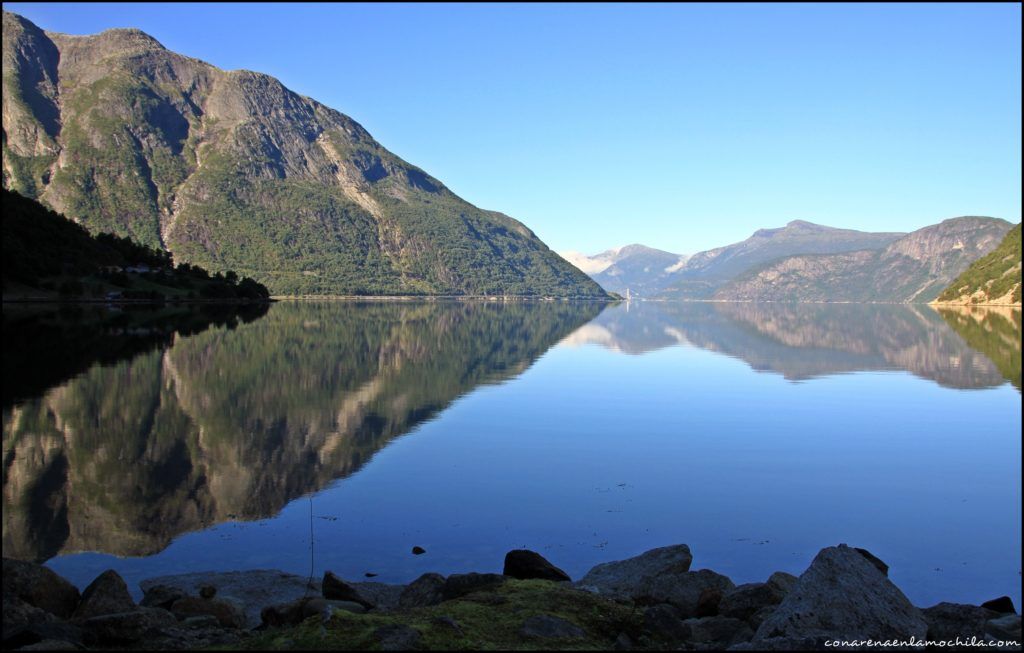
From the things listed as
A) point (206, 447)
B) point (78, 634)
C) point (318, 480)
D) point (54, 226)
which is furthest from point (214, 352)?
point (54, 226)

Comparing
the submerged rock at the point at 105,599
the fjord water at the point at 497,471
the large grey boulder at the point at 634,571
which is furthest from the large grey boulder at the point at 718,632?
the submerged rock at the point at 105,599

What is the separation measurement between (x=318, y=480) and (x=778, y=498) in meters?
13.3

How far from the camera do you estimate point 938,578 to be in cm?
1664

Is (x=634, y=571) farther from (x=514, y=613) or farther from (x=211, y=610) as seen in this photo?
(x=211, y=610)

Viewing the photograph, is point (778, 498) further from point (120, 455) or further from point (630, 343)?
point (630, 343)

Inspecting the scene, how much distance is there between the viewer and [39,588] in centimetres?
1338

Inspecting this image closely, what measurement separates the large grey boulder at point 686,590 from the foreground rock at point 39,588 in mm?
9649

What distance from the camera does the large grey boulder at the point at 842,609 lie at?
11.0m

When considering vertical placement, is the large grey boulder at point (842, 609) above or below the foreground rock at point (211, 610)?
above

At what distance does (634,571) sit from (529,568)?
2125 millimetres

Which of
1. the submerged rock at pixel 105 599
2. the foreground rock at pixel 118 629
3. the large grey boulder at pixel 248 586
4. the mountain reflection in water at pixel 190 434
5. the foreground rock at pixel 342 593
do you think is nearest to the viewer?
the foreground rock at pixel 118 629

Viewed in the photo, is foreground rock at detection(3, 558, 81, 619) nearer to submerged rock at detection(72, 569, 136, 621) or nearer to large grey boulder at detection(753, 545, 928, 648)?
submerged rock at detection(72, 569, 136, 621)

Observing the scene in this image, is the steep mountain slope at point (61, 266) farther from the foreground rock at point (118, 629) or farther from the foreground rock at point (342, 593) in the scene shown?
the foreground rock at point (118, 629)

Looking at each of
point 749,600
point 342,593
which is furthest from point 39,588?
point 749,600
